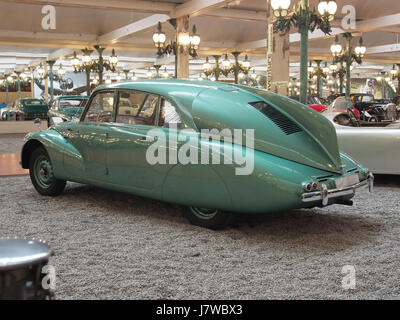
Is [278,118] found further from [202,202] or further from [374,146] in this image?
[374,146]

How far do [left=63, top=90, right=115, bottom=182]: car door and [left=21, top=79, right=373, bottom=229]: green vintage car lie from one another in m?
0.02

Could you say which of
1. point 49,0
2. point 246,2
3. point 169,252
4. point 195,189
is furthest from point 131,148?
point 246,2

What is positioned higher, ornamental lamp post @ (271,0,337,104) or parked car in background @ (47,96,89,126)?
ornamental lamp post @ (271,0,337,104)

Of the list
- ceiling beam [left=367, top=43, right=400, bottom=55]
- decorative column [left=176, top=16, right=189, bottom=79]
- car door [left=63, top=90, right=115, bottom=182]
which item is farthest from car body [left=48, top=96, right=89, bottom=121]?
ceiling beam [left=367, top=43, right=400, bottom=55]

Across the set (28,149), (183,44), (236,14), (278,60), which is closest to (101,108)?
(28,149)

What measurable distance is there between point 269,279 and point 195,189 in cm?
134

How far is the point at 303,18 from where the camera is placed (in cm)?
869

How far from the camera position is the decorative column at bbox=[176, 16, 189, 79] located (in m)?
17.1

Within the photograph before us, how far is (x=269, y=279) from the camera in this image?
11.5 ft

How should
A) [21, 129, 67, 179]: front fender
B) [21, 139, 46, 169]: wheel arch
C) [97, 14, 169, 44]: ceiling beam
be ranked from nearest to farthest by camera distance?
[21, 129, 67, 179]: front fender
[21, 139, 46, 169]: wheel arch
[97, 14, 169, 44]: ceiling beam

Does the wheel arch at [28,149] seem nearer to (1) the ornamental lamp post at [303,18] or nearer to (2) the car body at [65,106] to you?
(1) the ornamental lamp post at [303,18]

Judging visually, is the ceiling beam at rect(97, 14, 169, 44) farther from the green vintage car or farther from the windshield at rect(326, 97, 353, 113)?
the green vintage car

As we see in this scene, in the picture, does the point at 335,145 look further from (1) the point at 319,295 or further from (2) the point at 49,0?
(2) the point at 49,0

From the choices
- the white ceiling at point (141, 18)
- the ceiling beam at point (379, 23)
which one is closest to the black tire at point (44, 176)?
the white ceiling at point (141, 18)
